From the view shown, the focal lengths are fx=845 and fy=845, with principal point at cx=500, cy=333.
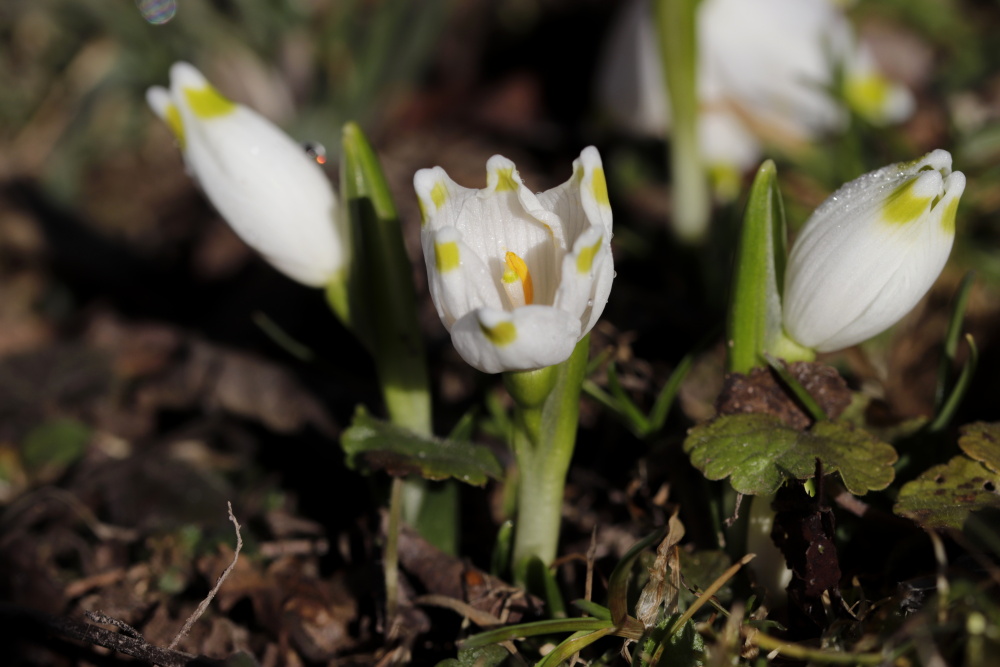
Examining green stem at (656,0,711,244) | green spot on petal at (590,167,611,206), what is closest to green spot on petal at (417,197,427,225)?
green spot on petal at (590,167,611,206)

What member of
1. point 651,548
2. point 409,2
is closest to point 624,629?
point 651,548

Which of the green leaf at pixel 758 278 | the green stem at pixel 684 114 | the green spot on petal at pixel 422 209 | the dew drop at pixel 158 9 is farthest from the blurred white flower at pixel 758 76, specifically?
the dew drop at pixel 158 9

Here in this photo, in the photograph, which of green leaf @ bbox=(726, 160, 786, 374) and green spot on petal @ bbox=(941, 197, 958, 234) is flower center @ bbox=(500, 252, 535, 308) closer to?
green leaf @ bbox=(726, 160, 786, 374)

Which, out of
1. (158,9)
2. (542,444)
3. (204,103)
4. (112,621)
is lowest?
(112,621)

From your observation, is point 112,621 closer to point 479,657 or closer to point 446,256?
point 479,657

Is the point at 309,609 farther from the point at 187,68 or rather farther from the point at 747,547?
the point at 187,68

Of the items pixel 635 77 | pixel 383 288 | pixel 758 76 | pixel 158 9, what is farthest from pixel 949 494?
pixel 158 9
